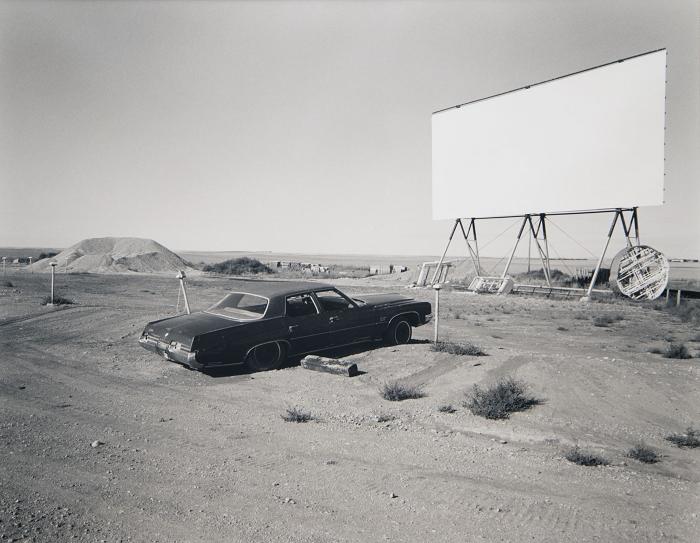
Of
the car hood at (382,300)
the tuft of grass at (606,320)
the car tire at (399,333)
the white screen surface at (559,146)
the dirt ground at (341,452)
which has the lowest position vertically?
the tuft of grass at (606,320)

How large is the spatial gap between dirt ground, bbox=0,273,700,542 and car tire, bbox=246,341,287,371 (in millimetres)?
210

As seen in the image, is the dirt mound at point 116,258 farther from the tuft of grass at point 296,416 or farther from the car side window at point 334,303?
the tuft of grass at point 296,416

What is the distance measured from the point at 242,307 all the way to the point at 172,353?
142 cm

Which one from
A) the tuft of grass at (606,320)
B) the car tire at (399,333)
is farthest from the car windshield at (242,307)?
the tuft of grass at (606,320)

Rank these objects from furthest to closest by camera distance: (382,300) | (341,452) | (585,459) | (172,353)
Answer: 1. (382,300)
2. (172,353)
3. (341,452)
4. (585,459)

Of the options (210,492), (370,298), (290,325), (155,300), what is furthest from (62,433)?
(155,300)

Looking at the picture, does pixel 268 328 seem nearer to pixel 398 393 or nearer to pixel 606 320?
pixel 398 393

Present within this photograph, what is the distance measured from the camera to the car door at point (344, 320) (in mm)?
8297

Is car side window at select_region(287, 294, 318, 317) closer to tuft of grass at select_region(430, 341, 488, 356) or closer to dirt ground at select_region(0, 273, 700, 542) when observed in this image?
dirt ground at select_region(0, 273, 700, 542)

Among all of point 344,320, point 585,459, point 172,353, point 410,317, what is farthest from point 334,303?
point 585,459

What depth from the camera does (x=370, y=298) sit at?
945 cm

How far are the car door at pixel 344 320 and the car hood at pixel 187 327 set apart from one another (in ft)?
5.62

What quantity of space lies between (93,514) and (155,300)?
16124mm

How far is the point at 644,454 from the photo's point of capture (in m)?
4.40
